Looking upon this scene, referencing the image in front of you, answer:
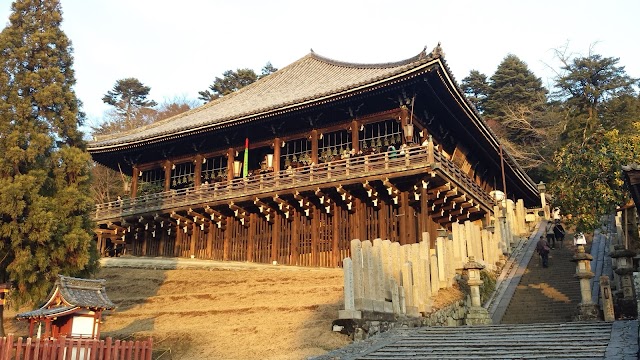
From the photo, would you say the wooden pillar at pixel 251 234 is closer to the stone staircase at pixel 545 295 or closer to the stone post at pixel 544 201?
the stone staircase at pixel 545 295

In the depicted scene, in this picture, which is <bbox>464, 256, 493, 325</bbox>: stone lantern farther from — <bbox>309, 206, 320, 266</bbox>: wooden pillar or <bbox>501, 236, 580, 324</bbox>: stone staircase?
<bbox>309, 206, 320, 266</bbox>: wooden pillar

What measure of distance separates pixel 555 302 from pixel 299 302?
669cm

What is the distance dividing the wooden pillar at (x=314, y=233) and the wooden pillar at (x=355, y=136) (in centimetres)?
307

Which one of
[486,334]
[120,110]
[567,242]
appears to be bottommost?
[486,334]

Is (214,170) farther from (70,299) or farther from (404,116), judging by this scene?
(70,299)

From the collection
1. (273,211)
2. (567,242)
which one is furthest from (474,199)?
(273,211)

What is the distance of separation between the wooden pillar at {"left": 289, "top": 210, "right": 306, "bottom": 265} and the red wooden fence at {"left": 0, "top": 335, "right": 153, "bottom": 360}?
43.9ft

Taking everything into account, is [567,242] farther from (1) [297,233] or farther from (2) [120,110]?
(2) [120,110]

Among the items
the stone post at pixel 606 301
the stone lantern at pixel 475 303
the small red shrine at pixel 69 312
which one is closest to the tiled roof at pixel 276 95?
the stone lantern at pixel 475 303

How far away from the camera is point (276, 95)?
29438 mm

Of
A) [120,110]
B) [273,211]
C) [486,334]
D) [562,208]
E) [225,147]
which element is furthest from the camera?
[120,110]

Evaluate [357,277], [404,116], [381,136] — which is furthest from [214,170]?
[357,277]

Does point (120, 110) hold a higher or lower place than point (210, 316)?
higher

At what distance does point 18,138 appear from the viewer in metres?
15.7
